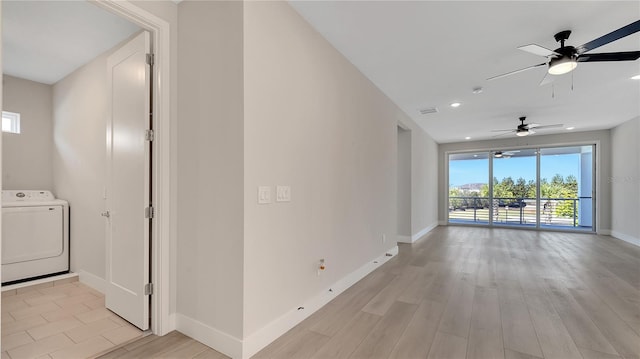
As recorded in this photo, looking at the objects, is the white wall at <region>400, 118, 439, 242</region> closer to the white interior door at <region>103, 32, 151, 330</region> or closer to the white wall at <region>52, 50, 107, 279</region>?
the white interior door at <region>103, 32, 151, 330</region>

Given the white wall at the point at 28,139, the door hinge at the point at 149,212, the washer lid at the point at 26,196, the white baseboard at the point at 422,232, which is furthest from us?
the white baseboard at the point at 422,232

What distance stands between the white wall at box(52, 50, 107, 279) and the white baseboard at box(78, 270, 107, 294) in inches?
1.9

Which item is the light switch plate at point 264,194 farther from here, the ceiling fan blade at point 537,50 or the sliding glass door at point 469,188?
the sliding glass door at point 469,188

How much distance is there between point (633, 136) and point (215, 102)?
8.64 metres

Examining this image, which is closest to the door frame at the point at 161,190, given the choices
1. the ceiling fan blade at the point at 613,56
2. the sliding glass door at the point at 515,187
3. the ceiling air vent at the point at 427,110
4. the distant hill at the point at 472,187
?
the ceiling fan blade at the point at 613,56

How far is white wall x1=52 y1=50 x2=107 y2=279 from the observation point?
A: 3344 millimetres

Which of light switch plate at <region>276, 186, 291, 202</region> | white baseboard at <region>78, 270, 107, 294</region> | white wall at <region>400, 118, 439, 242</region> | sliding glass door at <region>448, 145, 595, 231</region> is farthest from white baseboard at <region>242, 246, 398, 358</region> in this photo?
sliding glass door at <region>448, 145, 595, 231</region>

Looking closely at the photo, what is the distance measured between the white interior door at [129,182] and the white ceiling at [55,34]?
37 cm

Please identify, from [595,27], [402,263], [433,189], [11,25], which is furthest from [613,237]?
[11,25]

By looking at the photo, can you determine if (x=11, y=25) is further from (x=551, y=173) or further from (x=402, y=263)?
(x=551, y=173)

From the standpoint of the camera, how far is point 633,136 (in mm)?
6195

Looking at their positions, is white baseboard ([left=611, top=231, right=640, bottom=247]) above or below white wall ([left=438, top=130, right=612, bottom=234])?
below

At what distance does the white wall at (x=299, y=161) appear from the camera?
6.97 ft

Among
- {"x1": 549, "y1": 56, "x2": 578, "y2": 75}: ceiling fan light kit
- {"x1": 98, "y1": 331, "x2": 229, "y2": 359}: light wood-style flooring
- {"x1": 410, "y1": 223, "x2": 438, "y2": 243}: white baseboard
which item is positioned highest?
{"x1": 549, "y1": 56, "x2": 578, "y2": 75}: ceiling fan light kit
